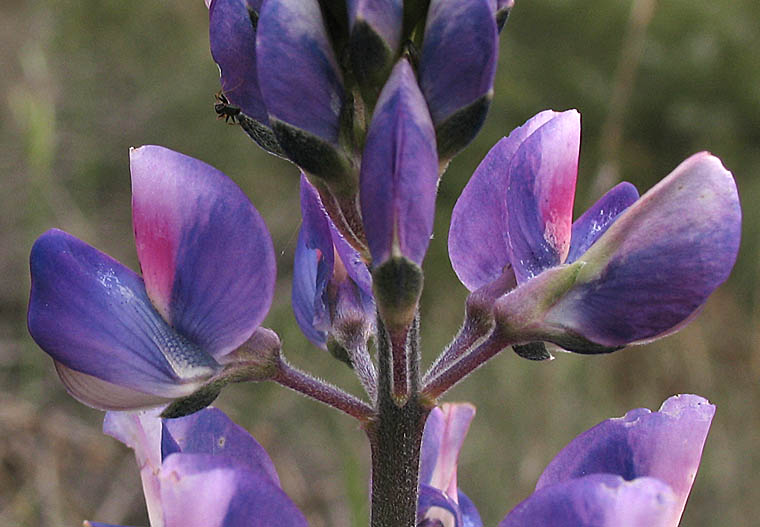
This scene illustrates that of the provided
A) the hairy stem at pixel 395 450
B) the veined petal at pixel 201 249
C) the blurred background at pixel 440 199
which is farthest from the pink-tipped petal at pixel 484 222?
the blurred background at pixel 440 199

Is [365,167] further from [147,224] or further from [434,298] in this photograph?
[434,298]

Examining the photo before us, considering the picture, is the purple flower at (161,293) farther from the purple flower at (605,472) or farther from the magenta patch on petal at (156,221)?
the purple flower at (605,472)

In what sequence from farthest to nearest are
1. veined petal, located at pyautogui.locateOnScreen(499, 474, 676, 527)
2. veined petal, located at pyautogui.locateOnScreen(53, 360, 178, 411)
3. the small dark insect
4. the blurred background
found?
the blurred background < the small dark insect < veined petal, located at pyautogui.locateOnScreen(53, 360, 178, 411) < veined petal, located at pyautogui.locateOnScreen(499, 474, 676, 527)

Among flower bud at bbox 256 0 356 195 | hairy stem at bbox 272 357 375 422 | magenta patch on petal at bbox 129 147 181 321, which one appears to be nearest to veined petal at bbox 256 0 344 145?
flower bud at bbox 256 0 356 195

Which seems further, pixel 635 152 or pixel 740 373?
pixel 635 152

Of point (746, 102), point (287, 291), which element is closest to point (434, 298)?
point (287, 291)

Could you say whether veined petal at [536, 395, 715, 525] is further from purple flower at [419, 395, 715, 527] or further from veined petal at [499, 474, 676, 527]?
veined petal at [499, 474, 676, 527]
